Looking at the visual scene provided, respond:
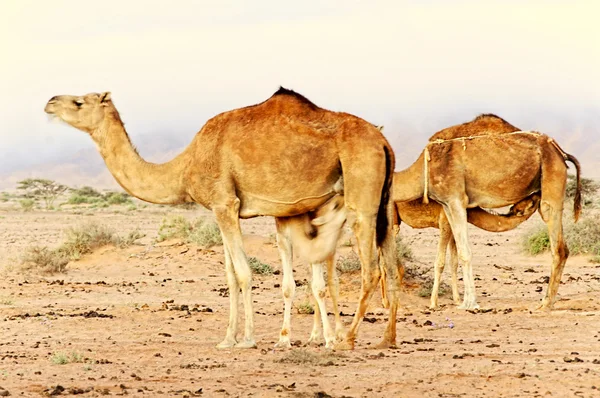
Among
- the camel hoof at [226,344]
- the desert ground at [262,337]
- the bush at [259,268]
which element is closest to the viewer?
the desert ground at [262,337]

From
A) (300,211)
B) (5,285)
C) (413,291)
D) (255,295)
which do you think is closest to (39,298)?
(5,285)

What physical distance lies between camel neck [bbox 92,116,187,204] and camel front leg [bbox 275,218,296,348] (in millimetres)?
1221

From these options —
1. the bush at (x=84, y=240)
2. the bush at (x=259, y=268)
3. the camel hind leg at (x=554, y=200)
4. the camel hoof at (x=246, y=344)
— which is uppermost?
the camel hind leg at (x=554, y=200)

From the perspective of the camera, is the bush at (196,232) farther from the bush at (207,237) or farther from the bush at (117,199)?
the bush at (117,199)

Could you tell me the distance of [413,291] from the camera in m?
18.4

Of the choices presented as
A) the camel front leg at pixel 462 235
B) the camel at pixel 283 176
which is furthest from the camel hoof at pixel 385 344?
the camel front leg at pixel 462 235

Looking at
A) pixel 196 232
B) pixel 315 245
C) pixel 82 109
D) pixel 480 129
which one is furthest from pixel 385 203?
pixel 196 232

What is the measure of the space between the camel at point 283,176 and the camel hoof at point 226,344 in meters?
0.01

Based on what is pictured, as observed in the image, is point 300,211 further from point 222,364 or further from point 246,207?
point 222,364

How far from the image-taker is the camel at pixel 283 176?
11.6 metres

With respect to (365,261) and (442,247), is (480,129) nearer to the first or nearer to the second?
(442,247)

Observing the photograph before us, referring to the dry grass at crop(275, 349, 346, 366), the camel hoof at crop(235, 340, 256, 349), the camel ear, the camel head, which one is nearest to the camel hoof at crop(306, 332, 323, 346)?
the camel hoof at crop(235, 340, 256, 349)

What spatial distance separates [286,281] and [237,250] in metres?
0.70

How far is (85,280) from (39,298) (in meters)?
3.72
